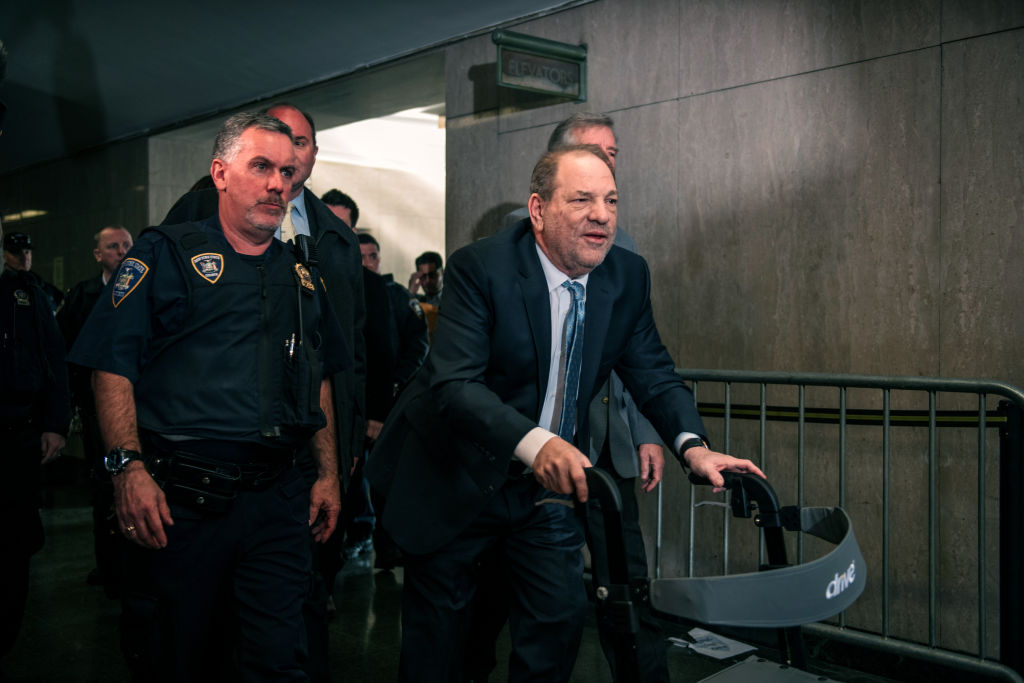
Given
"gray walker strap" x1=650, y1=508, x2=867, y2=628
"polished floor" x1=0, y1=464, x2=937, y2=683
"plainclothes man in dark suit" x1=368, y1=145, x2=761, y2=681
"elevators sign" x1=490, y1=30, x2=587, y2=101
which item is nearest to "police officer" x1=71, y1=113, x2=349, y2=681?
"plainclothes man in dark suit" x1=368, y1=145, x2=761, y2=681

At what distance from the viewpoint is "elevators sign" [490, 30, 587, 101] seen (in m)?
5.52

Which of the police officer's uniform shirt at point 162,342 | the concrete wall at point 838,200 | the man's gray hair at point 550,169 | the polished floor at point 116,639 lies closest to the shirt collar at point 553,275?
the man's gray hair at point 550,169

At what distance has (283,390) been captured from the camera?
108 inches

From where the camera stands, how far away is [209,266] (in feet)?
8.83

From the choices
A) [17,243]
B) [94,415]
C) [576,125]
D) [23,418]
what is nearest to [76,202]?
[17,243]

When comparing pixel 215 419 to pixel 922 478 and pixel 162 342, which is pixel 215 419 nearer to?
pixel 162 342

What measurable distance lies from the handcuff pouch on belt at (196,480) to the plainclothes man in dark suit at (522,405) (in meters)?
0.40

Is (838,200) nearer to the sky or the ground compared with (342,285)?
nearer to the sky

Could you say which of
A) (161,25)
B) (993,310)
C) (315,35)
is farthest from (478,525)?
(161,25)

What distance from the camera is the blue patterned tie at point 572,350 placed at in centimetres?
250

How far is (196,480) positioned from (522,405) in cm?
92

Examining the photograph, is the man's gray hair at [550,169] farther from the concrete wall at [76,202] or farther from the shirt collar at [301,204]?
the concrete wall at [76,202]

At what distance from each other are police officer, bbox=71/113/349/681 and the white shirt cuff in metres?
0.86

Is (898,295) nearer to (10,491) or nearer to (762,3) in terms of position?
(762,3)
